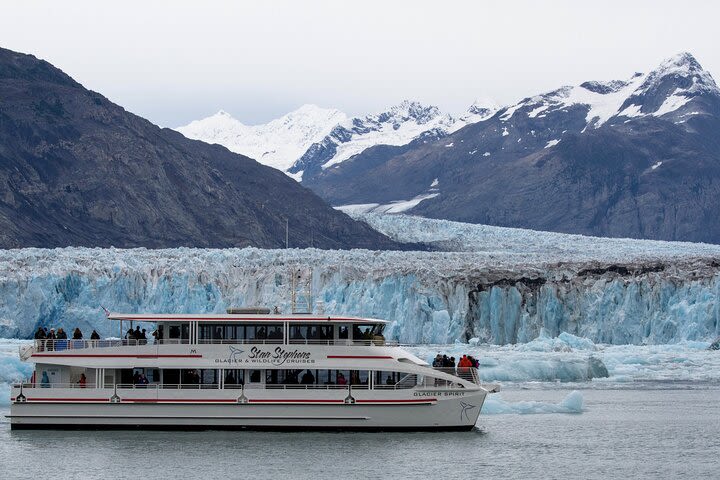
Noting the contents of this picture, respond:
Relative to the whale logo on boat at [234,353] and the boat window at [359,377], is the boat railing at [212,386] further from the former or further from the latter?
the whale logo on boat at [234,353]

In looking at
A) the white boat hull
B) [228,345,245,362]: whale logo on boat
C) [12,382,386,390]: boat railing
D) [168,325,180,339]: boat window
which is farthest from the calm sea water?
[168,325,180,339]: boat window

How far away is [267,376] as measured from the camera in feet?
125

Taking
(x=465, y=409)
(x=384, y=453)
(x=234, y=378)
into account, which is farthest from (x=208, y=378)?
(x=465, y=409)

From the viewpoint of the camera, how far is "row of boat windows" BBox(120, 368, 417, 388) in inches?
1490

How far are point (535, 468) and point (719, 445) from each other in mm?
7164

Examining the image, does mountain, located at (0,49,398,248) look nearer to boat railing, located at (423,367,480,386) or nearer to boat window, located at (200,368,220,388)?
boat window, located at (200,368,220,388)

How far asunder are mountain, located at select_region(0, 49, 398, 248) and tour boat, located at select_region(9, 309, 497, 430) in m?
96.3

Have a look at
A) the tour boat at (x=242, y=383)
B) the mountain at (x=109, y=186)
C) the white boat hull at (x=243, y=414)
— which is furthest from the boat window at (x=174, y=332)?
the mountain at (x=109, y=186)

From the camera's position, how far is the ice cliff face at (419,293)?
68875mm

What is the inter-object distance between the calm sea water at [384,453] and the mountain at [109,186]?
98197mm

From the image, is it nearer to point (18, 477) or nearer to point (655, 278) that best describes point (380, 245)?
point (655, 278)

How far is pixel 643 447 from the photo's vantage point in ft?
122

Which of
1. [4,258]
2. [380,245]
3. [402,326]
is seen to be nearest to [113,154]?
[380,245]

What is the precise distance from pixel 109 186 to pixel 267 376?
117 metres
